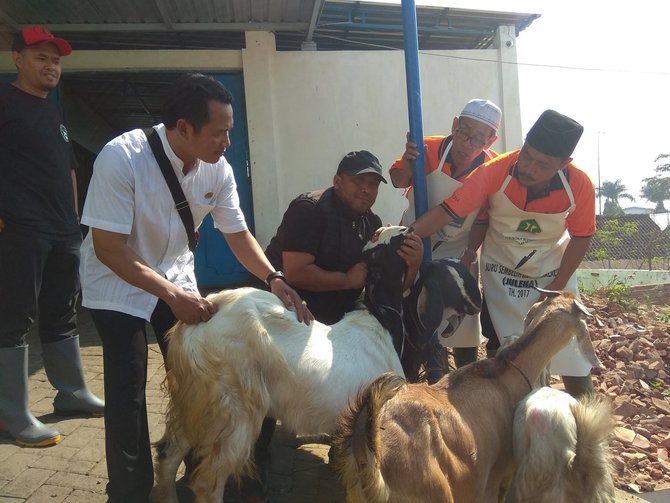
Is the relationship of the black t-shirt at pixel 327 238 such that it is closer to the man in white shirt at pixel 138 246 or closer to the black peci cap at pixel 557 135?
the man in white shirt at pixel 138 246

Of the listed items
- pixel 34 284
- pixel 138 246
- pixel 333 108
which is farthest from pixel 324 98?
pixel 138 246

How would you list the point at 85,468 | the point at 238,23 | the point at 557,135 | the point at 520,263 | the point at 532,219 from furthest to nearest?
the point at 238,23
the point at 520,263
the point at 532,219
the point at 85,468
the point at 557,135

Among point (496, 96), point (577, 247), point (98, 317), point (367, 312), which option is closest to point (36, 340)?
point (98, 317)

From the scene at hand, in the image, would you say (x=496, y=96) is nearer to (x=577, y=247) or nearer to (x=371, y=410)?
(x=577, y=247)

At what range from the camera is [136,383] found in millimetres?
2514

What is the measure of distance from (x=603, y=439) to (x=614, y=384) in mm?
2864

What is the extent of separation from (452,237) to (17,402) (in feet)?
9.37

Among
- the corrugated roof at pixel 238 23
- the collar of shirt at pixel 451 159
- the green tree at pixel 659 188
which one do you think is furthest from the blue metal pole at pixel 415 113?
the green tree at pixel 659 188

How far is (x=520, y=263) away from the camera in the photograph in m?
3.46

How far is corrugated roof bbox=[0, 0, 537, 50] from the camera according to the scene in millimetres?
6105

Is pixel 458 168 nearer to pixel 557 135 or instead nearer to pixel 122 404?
pixel 557 135

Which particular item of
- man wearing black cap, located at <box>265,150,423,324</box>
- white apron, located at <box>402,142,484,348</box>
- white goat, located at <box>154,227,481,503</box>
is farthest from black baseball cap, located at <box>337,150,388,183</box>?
white goat, located at <box>154,227,481,503</box>

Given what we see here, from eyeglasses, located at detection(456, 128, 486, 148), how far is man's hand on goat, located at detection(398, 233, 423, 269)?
889 mm

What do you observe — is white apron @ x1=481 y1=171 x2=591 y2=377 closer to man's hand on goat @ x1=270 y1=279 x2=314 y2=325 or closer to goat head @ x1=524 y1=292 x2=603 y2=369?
goat head @ x1=524 y1=292 x2=603 y2=369
